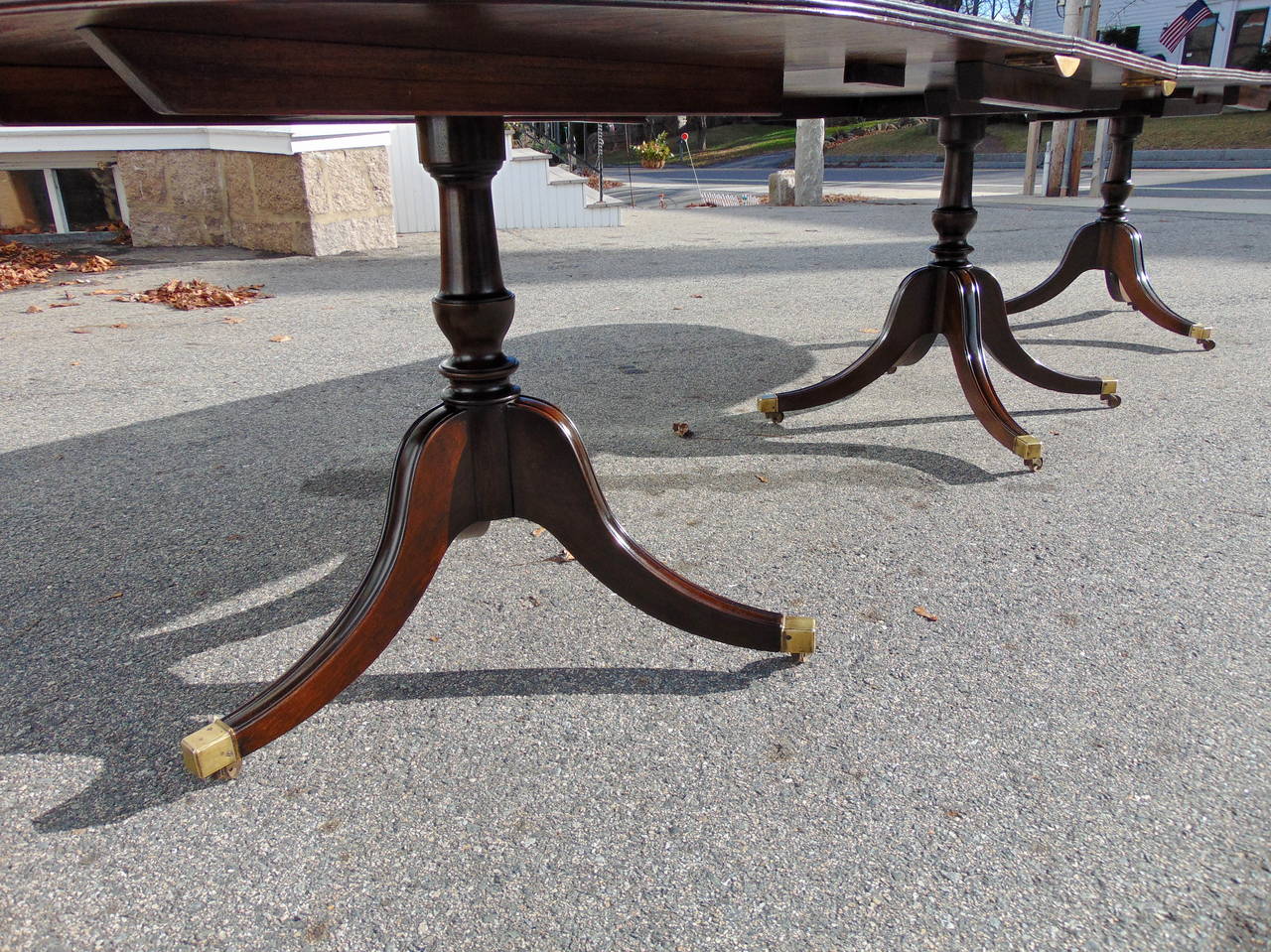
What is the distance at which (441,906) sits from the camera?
1058 millimetres

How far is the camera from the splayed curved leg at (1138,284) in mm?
3500

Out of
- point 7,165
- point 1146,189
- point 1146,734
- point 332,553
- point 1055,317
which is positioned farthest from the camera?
point 1146,189

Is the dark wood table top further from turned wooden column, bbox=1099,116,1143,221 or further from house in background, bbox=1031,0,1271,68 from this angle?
house in background, bbox=1031,0,1271,68

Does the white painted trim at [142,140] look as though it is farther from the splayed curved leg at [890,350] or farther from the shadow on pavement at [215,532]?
the splayed curved leg at [890,350]

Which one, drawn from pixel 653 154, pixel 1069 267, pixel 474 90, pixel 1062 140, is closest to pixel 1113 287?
pixel 1069 267

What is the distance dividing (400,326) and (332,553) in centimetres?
231

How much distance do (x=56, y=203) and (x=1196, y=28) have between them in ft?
89.7

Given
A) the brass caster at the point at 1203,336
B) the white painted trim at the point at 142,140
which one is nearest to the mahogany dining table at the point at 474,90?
the brass caster at the point at 1203,336

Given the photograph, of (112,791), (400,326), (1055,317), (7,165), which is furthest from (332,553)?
(7,165)

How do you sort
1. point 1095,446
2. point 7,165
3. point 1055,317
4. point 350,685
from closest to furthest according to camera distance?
point 350,685 < point 1095,446 < point 1055,317 < point 7,165

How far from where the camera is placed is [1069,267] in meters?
3.92

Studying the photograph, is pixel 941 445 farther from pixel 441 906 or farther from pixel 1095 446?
pixel 441 906

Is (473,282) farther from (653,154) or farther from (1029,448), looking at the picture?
(653,154)

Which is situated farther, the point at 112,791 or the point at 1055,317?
the point at 1055,317
